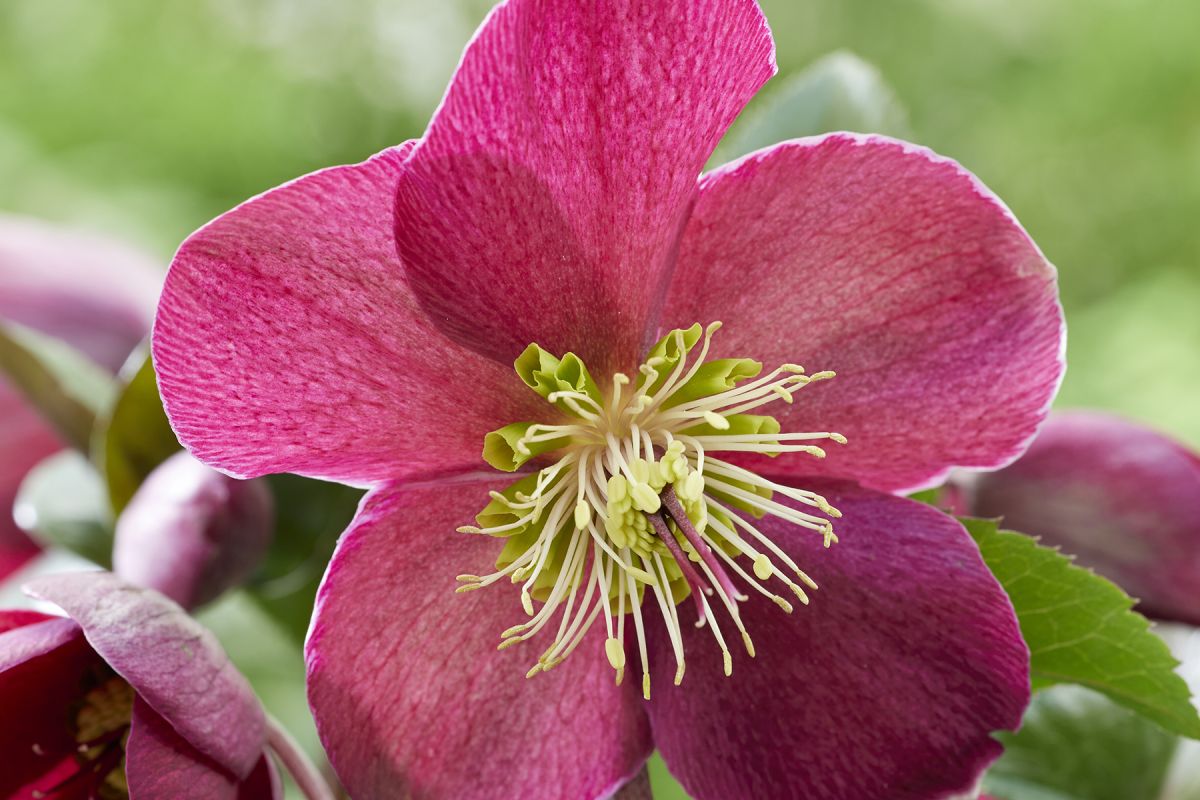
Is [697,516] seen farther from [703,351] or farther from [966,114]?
[966,114]

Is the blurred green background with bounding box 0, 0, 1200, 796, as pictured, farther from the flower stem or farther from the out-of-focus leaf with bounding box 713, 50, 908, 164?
the flower stem

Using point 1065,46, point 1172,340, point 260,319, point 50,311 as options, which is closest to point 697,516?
point 260,319

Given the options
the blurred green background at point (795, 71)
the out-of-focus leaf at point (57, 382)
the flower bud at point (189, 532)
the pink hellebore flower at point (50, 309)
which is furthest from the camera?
the blurred green background at point (795, 71)

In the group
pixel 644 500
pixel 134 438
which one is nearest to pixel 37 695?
pixel 134 438

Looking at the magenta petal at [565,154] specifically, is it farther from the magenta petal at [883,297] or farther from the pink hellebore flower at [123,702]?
the pink hellebore flower at [123,702]

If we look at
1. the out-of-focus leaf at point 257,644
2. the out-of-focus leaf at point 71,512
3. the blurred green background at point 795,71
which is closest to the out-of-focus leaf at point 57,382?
the out-of-focus leaf at point 71,512

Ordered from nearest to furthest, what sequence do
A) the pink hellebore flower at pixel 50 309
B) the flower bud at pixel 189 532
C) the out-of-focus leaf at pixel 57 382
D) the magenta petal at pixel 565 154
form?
the magenta petal at pixel 565 154 < the flower bud at pixel 189 532 < the out-of-focus leaf at pixel 57 382 < the pink hellebore flower at pixel 50 309

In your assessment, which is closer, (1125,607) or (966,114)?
(1125,607)
